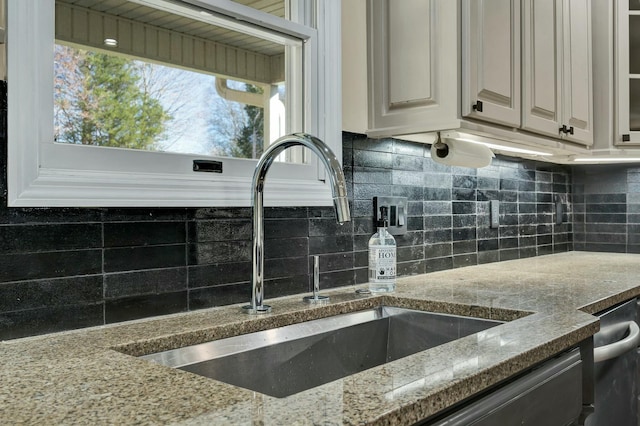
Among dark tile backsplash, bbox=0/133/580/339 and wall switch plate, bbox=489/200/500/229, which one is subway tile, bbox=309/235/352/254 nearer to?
dark tile backsplash, bbox=0/133/580/339

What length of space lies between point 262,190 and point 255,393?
599mm

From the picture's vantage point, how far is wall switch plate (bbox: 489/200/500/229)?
2.30 metres

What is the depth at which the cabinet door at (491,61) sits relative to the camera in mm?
1552

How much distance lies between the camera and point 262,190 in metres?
1.23

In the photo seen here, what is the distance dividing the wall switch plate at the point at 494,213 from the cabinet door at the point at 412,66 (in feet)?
2.68

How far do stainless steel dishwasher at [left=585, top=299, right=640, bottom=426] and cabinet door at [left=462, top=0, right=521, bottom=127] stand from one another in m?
0.64

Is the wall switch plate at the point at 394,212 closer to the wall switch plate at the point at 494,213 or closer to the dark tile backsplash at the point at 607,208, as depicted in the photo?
the wall switch plate at the point at 494,213

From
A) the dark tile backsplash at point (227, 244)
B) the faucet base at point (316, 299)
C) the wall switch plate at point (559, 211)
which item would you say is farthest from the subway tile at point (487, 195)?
the faucet base at point (316, 299)

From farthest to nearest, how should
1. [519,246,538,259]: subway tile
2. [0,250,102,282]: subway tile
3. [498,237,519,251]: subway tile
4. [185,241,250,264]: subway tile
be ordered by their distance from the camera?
[519,246,538,259]: subway tile → [498,237,519,251]: subway tile → [185,241,250,264]: subway tile → [0,250,102,282]: subway tile

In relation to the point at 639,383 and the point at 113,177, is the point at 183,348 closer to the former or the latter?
the point at 113,177

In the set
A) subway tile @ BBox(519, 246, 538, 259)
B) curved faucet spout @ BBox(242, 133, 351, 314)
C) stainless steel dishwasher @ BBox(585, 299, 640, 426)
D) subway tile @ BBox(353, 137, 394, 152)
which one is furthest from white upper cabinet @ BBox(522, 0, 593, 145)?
curved faucet spout @ BBox(242, 133, 351, 314)

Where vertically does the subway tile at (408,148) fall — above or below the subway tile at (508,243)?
above

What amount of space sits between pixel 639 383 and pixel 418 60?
113 centimetres

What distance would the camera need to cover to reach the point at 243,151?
4.55 ft
